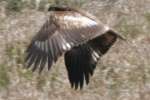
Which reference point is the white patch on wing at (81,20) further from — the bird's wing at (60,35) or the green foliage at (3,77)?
the green foliage at (3,77)

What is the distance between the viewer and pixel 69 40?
7.35 meters

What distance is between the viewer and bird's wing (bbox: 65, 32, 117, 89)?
8.00 m

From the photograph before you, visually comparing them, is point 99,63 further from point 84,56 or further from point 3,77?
point 84,56

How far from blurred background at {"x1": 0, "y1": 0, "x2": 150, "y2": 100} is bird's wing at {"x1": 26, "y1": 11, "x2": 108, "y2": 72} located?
1589mm

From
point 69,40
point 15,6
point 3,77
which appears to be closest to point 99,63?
point 3,77

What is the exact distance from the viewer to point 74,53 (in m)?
8.07

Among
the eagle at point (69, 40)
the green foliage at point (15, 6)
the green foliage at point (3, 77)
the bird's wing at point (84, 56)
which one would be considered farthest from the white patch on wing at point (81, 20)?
the green foliage at point (15, 6)

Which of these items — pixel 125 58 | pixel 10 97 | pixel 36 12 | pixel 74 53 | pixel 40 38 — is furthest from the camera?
pixel 36 12

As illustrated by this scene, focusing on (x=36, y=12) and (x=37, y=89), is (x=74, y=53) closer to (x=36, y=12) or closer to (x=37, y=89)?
(x=37, y=89)

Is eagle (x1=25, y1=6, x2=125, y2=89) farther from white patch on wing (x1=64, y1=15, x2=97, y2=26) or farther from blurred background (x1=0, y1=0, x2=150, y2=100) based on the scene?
blurred background (x1=0, y1=0, x2=150, y2=100)

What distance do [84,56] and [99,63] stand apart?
1.39 meters

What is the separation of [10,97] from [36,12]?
5.14 feet

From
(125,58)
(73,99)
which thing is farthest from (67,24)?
(125,58)

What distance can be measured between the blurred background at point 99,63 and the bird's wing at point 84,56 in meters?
0.88
